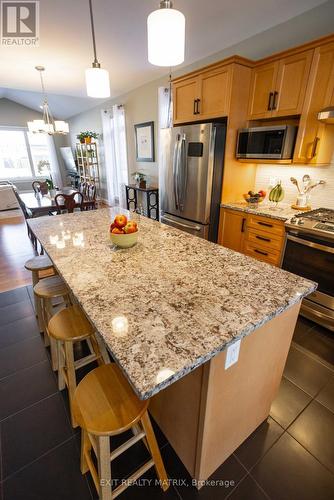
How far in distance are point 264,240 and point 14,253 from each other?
3729 mm

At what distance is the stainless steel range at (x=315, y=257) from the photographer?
197 cm

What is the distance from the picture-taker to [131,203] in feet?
18.5

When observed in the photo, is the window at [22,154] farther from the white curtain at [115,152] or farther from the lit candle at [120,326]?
the lit candle at [120,326]

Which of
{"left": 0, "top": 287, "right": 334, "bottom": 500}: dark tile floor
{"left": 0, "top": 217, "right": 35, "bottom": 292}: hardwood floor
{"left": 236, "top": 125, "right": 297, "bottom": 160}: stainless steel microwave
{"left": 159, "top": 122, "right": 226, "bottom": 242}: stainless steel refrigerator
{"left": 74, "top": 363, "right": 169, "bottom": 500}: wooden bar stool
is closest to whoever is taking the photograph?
{"left": 74, "top": 363, "right": 169, "bottom": 500}: wooden bar stool

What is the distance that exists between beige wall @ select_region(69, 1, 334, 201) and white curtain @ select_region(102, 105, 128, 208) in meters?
0.21

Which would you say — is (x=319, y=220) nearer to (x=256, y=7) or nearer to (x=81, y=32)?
(x=256, y=7)

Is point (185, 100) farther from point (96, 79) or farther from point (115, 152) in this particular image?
point (115, 152)

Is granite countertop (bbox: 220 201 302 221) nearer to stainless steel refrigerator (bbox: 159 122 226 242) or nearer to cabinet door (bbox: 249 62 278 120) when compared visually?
stainless steel refrigerator (bbox: 159 122 226 242)

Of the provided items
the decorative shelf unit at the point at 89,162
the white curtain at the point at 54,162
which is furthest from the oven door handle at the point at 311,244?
the white curtain at the point at 54,162

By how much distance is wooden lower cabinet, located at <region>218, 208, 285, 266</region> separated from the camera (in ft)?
7.73

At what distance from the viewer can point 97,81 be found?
1.48 meters

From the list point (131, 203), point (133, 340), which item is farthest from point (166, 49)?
point (131, 203)

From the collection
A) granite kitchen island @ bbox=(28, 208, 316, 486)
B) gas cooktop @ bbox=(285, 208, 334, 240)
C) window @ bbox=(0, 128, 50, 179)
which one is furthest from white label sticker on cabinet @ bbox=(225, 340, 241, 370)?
window @ bbox=(0, 128, 50, 179)

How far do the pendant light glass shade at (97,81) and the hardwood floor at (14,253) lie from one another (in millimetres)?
2407
